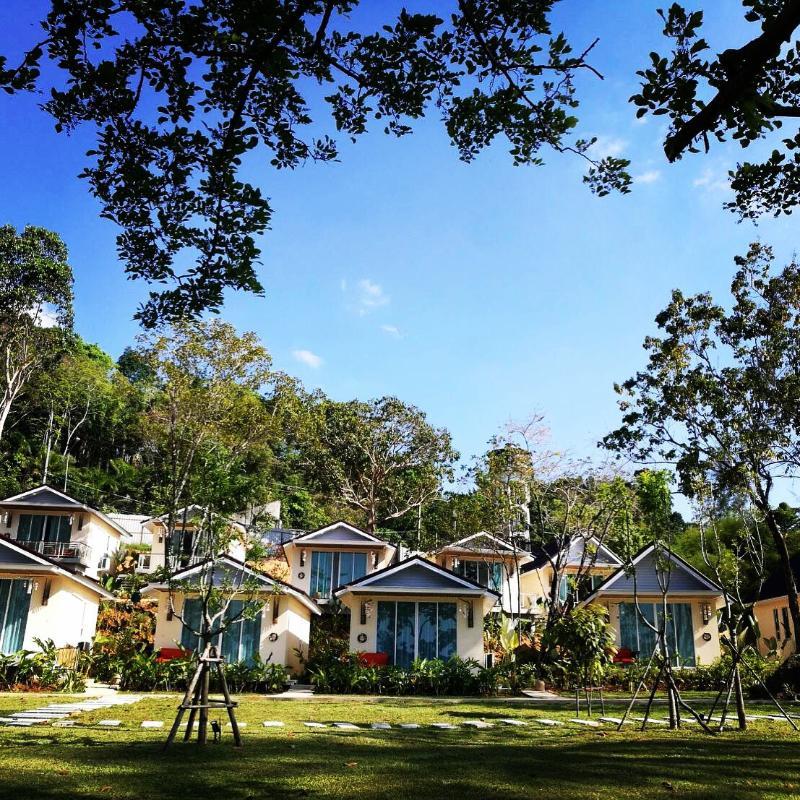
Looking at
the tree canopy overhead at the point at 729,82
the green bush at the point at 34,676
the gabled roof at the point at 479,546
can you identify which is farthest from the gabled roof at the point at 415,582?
the tree canopy overhead at the point at 729,82

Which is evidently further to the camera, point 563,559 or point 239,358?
point 239,358

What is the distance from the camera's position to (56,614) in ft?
73.6

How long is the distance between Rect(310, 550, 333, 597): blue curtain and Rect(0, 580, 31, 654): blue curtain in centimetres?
1215

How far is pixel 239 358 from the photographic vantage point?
3112cm

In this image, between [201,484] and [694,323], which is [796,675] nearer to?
[694,323]

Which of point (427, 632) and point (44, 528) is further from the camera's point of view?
point (44, 528)

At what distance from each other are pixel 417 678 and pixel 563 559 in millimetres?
6704

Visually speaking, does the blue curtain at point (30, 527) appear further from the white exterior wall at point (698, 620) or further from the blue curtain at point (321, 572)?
the white exterior wall at point (698, 620)

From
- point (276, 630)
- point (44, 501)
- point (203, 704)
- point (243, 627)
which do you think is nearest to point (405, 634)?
point (276, 630)

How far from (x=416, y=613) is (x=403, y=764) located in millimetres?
16323

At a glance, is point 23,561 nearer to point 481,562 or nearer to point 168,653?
point 168,653

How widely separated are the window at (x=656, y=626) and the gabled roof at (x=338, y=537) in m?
10.6

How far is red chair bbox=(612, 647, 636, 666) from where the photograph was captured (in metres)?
24.2

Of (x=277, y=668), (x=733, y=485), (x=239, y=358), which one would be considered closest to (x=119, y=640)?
(x=277, y=668)
